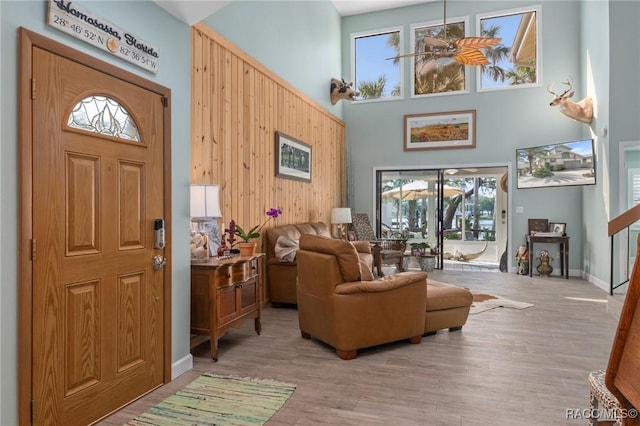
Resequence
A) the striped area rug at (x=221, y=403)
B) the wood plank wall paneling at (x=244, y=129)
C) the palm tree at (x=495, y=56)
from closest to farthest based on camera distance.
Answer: the striped area rug at (x=221, y=403) → the wood plank wall paneling at (x=244, y=129) → the palm tree at (x=495, y=56)

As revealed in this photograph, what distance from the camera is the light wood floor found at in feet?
8.04

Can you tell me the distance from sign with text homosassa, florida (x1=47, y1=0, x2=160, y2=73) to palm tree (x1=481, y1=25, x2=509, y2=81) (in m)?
7.13

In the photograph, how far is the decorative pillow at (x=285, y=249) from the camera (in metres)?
4.98

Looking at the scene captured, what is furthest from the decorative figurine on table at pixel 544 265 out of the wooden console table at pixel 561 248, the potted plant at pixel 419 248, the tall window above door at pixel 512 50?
the tall window above door at pixel 512 50

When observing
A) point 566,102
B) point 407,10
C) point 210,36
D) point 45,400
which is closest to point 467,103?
point 566,102

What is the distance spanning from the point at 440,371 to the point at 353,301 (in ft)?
2.77

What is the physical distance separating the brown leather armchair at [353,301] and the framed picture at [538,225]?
5.06 meters

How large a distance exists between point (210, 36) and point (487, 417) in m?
4.06

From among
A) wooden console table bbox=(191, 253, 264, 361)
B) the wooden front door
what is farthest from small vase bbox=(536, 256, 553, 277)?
the wooden front door

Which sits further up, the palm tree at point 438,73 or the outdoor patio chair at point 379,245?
the palm tree at point 438,73

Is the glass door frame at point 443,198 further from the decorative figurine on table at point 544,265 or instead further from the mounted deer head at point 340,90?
the mounted deer head at point 340,90

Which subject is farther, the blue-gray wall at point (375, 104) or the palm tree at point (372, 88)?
the palm tree at point (372, 88)

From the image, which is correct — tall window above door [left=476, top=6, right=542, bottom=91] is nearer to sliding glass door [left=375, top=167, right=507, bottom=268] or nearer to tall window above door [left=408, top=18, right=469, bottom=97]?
tall window above door [left=408, top=18, right=469, bottom=97]

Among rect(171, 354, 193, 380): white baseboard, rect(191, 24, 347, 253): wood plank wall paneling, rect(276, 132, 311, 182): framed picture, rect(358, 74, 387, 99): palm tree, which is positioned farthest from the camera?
rect(358, 74, 387, 99): palm tree
